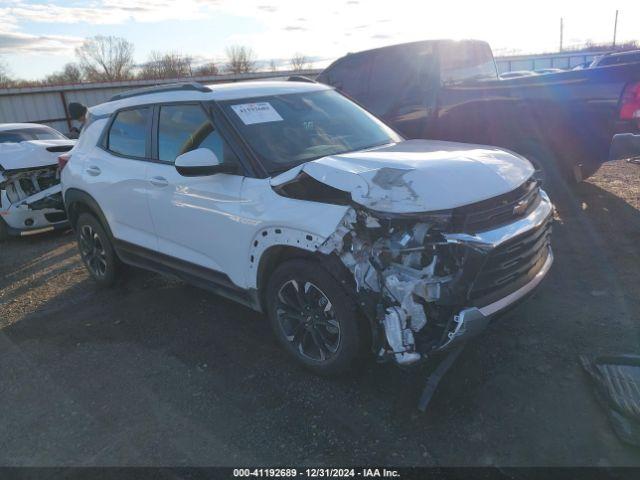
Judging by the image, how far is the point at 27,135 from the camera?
328 inches

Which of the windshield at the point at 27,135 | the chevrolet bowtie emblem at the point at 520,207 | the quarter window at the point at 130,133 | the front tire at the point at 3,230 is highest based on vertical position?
the quarter window at the point at 130,133

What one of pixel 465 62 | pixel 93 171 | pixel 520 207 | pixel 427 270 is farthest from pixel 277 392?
pixel 465 62

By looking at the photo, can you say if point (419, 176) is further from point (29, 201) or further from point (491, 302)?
point (29, 201)

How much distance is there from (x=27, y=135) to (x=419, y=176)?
7729 mm

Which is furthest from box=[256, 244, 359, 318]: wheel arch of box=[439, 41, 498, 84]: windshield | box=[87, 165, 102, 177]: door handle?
box=[439, 41, 498, 84]: windshield

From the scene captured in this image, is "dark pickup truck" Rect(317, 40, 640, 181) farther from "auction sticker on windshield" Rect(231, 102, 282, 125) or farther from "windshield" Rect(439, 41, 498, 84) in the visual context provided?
"auction sticker on windshield" Rect(231, 102, 282, 125)

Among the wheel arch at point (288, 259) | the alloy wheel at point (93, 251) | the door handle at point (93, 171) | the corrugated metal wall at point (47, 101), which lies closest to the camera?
the wheel arch at point (288, 259)

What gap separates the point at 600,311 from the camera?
389cm

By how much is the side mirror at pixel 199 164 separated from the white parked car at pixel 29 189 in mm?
5015

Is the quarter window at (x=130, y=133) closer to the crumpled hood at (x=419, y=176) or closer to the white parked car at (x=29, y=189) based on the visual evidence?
the crumpled hood at (x=419, y=176)

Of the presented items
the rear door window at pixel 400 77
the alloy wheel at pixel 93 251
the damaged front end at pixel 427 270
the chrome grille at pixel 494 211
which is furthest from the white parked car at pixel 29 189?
the chrome grille at pixel 494 211

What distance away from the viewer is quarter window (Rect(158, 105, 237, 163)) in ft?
12.3

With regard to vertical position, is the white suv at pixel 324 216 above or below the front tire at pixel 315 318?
Answer: above

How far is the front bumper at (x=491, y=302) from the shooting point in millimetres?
2697
